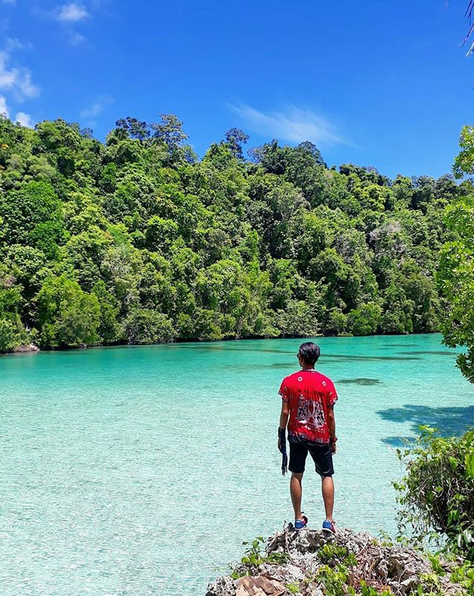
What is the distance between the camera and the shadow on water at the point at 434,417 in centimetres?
914

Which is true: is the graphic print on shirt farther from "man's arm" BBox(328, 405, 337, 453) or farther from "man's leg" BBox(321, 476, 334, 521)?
"man's leg" BBox(321, 476, 334, 521)

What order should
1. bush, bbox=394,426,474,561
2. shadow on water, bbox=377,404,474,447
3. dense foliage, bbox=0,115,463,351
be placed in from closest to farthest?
bush, bbox=394,426,474,561 → shadow on water, bbox=377,404,474,447 → dense foliage, bbox=0,115,463,351

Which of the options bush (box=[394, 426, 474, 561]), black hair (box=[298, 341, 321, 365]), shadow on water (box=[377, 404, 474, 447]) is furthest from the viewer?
shadow on water (box=[377, 404, 474, 447])

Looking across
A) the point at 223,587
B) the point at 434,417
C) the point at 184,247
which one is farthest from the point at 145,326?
the point at 223,587

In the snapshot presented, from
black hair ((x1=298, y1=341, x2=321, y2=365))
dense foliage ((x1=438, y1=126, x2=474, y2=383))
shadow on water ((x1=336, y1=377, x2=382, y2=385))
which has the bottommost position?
shadow on water ((x1=336, y1=377, x2=382, y2=385))

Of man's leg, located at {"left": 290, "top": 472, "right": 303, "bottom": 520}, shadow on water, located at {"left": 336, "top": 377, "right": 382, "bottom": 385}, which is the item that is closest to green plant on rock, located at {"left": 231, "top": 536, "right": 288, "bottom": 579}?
man's leg, located at {"left": 290, "top": 472, "right": 303, "bottom": 520}

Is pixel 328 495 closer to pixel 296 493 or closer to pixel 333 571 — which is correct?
pixel 296 493

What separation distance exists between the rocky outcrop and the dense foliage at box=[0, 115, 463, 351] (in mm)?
26928

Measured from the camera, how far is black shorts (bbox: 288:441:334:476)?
3.67 meters

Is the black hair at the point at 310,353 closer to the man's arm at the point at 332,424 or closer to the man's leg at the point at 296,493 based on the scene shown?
the man's arm at the point at 332,424

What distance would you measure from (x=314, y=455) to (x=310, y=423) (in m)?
0.27

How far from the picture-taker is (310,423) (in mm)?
3664

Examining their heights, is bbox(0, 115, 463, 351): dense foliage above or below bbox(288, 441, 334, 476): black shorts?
above

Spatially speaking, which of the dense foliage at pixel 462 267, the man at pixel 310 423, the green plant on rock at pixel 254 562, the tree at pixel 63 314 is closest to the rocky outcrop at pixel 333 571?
the green plant on rock at pixel 254 562
